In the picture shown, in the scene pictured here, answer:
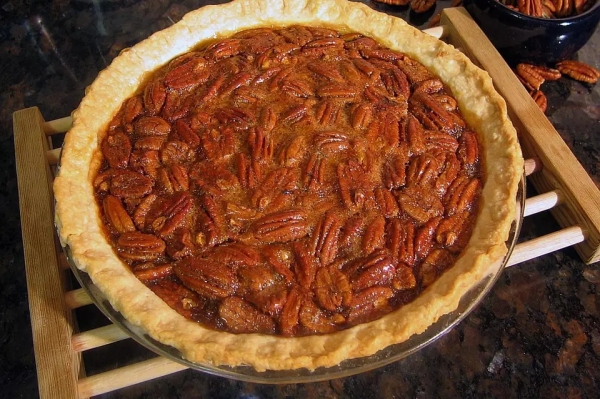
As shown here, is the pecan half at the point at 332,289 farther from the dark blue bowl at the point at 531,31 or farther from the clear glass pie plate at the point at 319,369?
the dark blue bowl at the point at 531,31

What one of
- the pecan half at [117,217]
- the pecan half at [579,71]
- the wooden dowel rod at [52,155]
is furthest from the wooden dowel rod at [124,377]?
the pecan half at [579,71]

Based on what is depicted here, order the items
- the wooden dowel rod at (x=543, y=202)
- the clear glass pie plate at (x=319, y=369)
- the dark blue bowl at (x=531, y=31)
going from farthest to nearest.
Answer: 1. the dark blue bowl at (x=531, y=31)
2. the wooden dowel rod at (x=543, y=202)
3. the clear glass pie plate at (x=319, y=369)

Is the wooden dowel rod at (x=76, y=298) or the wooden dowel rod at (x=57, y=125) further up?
the wooden dowel rod at (x=57, y=125)

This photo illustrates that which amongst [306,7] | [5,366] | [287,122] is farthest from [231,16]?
[5,366]

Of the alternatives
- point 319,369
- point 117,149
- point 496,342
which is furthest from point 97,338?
point 496,342

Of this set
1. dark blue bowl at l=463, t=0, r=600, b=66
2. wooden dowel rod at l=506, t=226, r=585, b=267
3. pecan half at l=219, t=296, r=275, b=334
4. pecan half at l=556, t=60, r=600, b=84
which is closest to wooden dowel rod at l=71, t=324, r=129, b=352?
pecan half at l=219, t=296, r=275, b=334

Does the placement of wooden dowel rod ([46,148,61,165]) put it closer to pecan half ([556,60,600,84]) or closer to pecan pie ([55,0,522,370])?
pecan pie ([55,0,522,370])

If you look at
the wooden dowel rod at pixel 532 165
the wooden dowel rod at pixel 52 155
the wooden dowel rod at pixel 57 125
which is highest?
the wooden dowel rod at pixel 57 125
